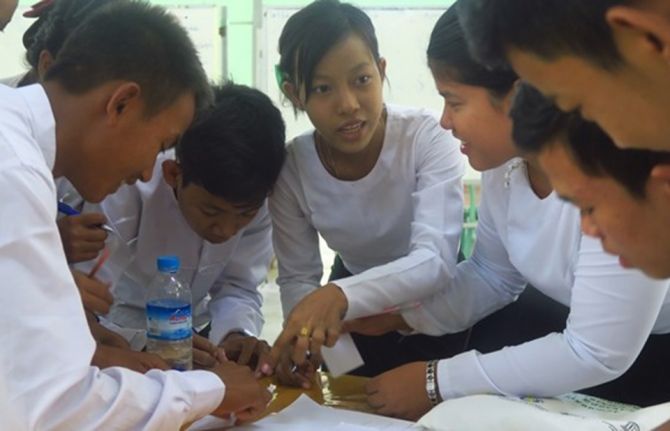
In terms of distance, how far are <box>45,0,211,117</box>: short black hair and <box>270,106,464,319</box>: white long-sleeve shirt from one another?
1.55 ft

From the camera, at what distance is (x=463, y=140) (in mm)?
1474

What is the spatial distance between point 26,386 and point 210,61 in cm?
349

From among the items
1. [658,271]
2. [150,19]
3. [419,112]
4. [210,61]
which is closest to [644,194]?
[658,271]

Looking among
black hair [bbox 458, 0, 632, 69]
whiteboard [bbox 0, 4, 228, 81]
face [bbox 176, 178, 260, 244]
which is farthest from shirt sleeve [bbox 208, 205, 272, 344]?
whiteboard [bbox 0, 4, 228, 81]

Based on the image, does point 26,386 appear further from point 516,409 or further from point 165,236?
point 165,236

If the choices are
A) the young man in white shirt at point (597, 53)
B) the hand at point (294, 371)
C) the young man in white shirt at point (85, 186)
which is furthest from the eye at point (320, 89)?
the young man in white shirt at point (597, 53)

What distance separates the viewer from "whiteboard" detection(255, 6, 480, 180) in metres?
4.07

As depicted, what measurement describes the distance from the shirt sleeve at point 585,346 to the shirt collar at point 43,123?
720 millimetres

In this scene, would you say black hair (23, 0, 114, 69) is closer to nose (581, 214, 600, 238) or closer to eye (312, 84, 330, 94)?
eye (312, 84, 330, 94)

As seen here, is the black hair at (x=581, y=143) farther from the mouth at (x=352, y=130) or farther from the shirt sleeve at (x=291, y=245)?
the shirt sleeve at (x=291, y=245)

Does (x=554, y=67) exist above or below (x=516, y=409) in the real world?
above

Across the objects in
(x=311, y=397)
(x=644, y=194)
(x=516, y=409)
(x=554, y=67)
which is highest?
(x=554, y=67)

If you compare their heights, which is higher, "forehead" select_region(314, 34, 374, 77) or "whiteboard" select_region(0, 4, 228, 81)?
"forehead" select_region(314, 34, 374, 77)

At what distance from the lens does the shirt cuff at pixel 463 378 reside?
51.9 inches
